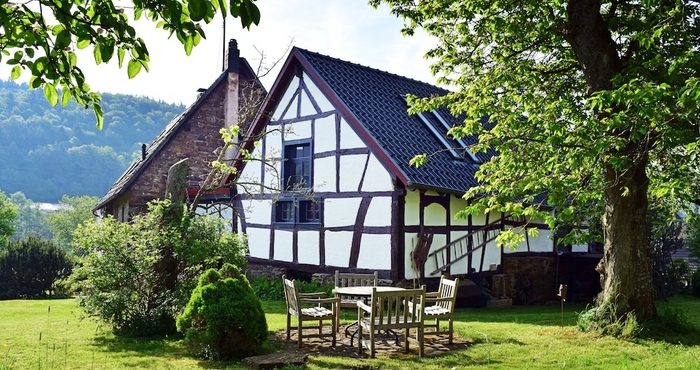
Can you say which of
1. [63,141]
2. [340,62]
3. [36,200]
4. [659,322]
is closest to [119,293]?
[659,322]

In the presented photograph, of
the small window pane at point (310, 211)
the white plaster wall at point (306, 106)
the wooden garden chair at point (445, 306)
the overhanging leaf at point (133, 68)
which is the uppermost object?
the white plaster wall at point (306, 106)

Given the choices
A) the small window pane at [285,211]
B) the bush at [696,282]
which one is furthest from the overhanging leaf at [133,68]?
the bush at [696,282]

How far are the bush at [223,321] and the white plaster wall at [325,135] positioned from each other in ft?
24.3

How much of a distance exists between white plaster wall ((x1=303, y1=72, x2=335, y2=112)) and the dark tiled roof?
0.43m

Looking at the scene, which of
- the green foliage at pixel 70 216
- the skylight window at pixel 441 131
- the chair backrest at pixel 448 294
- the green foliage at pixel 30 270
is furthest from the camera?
the green foliage at pixel 70 216

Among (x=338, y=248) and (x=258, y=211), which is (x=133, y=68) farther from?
(x=258, y=211)

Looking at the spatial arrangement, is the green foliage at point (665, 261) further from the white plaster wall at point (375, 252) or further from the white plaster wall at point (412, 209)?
the white plaster wall at point (375, 252)

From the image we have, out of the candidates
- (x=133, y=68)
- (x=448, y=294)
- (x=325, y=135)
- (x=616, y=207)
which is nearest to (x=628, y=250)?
(x=616, y=207)

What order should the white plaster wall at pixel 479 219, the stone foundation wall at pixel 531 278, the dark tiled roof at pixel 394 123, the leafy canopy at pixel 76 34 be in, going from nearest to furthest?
the leafy canopy at pixel 76 34
the dark tiled roof at pixel 394 123
the white plaster wall at pixel 479 219
the stone foundation wall at pixel 531 278

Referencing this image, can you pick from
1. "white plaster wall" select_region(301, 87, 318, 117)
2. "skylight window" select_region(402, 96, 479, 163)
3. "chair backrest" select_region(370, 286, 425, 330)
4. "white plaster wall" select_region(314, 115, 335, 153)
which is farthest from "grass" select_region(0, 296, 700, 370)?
"white plaster wall" select_region(301, 87, 318, 117)

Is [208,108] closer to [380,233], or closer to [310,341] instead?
[380,233]

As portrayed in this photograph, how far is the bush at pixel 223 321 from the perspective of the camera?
761 centimetres

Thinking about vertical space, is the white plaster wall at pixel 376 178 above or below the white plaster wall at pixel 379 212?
above

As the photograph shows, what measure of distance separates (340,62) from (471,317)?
324 inches
